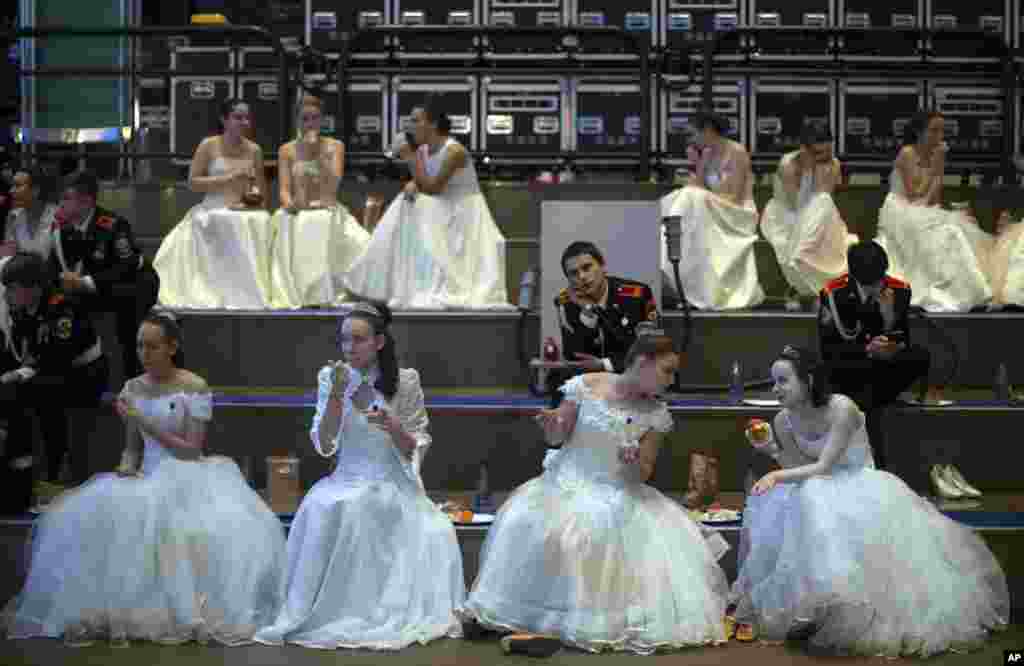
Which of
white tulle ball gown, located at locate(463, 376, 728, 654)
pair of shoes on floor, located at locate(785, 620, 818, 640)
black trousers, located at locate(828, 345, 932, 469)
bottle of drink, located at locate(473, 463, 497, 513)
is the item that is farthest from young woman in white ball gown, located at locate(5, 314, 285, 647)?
black trousers, located at locate(828, 345, 932, 469)

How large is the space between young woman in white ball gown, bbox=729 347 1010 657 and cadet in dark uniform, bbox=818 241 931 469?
0.95 metres

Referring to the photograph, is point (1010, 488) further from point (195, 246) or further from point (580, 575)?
point (195, 246)

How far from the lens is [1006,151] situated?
10359mm

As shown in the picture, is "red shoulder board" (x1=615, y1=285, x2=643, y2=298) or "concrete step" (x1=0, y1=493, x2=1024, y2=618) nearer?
"concrete step" (x1=0, y1=493, x2=1024, y2=618)

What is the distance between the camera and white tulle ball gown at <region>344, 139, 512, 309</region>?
859cm

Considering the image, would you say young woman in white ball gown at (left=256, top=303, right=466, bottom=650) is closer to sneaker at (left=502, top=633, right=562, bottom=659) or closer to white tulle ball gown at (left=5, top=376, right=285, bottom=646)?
white tulle ball gown at (left=5, top=376, right=285, bottom=646)

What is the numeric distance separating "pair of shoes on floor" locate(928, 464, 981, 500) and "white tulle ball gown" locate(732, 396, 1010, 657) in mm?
1042

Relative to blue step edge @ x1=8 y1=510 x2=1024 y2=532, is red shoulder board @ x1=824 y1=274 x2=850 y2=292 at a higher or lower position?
higher

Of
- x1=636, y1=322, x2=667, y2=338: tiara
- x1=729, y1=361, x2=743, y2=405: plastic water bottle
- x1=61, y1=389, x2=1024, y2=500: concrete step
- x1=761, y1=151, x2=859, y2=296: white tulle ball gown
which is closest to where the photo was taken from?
x1=636, y1=322, x2=667, y2=338: tiara

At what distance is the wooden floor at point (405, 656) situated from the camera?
17.2ft

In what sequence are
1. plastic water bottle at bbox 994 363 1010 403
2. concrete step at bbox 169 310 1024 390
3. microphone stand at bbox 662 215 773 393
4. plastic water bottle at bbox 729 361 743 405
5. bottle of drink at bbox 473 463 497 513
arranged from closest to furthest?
bottle of drink at bbox 473 463 497 513, plastic water bottle at bbox 729 361 743 405, plastic water bottle at bbox 994 363 1010 403, microphone stand at bbox 662 215 773 393, concrete step at bbox 169 310 1024 390

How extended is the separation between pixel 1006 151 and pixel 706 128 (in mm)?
2463

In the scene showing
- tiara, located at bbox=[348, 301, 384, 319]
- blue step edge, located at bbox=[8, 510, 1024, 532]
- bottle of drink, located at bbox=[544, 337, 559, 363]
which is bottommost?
blue step edge, located at bbox=[8, 510, 1024, 532]

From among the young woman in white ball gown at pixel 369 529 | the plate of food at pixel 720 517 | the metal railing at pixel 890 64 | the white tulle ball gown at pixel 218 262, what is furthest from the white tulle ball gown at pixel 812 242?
the young woman in white ball gown at pixel 369 529
